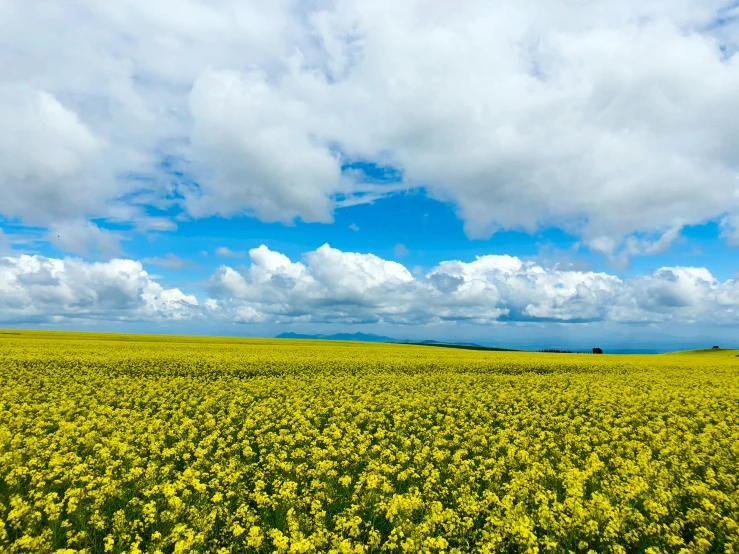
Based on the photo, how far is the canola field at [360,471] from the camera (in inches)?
329

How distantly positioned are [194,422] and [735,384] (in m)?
34.3

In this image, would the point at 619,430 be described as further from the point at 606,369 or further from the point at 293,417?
the point at 606,369

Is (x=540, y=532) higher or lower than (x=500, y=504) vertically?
lower

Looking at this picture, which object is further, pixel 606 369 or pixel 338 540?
pixel 606 369

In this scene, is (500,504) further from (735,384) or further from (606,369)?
(606,369)

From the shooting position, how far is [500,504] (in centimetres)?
892

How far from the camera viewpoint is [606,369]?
3959 centimetres

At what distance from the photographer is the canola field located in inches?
329

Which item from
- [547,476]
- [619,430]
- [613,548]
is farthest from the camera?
[619,430]

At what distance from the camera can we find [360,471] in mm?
11844

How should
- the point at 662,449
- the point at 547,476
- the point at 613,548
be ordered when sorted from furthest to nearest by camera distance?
1. the point at 662,449
2. the point at 547,476
3. the point at 613,548

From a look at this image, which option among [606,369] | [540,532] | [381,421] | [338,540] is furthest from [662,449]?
[606,369]

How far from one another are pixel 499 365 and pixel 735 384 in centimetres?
1685

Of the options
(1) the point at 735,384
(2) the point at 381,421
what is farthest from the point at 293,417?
(1) the point at 735,384
